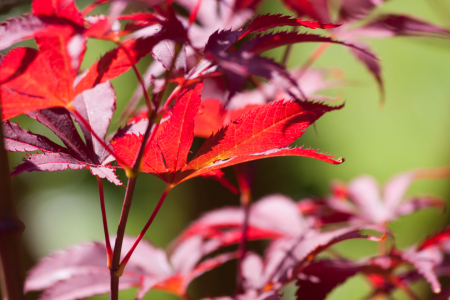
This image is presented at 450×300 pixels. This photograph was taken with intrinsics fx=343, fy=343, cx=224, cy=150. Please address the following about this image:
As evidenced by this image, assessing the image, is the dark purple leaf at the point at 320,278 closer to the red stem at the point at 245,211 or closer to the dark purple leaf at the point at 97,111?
the red stem at the point at 245,211

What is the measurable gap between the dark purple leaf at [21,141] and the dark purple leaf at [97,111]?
3cm

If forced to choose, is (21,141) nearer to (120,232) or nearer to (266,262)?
(120,232)

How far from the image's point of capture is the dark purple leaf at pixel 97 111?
1.14 feet

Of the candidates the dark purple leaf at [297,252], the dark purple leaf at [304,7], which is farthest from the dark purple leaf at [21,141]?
the dark purple leaf at [304,7]

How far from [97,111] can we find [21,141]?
8 cm

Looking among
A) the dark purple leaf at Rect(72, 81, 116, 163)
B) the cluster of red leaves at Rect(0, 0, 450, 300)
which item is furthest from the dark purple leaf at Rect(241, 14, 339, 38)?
the dark purple leaf at Rect(72, 81, 116, 163)

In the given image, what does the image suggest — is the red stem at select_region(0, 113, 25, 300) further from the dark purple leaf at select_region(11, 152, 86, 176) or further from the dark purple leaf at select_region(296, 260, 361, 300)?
the dark purple leaf at select_region(296, 260, 361, 300)

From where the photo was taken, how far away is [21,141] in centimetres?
33

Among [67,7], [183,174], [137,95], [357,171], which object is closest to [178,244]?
[137,95]

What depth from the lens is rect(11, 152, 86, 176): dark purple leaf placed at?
1.00ft

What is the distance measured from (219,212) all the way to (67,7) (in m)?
0.52

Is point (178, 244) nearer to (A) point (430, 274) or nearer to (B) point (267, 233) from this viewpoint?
(B) point (267, 233)

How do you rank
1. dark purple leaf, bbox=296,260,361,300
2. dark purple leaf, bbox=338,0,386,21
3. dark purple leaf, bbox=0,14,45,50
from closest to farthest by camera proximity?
dark purple leaf, bbox=0,14,45,50
dark purple leaf, bbox=296,260,361,300
dark purple leaf, bbox=338,0,386,21

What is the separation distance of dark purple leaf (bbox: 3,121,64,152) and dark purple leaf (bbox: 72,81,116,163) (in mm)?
35
